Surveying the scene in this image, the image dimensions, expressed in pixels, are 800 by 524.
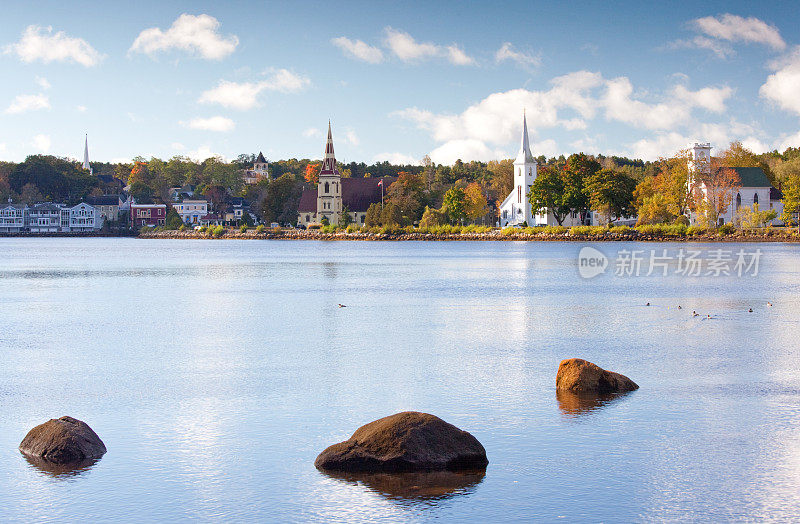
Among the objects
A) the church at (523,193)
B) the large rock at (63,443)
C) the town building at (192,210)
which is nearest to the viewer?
the large rock at (63,443)

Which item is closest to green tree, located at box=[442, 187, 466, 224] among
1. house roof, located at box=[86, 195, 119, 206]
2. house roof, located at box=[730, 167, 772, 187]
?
house roof, located at box=[730, 167, 772, 187]

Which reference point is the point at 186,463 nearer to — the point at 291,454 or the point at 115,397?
the point at 291,454

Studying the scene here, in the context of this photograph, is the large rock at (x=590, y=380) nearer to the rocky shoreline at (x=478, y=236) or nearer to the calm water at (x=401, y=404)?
the calm water at (x=401, y=404)

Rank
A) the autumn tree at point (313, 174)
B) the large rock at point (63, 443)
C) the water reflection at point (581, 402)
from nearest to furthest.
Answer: the large rock at point (63, 443), the water reflection at point (581, 402), the autumn tree at point (313, 174)

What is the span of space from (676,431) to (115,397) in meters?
10.4

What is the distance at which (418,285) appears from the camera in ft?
154

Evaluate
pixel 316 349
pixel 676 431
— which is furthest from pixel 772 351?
pixel 316 349

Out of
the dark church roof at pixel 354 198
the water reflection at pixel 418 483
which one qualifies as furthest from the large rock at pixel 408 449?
the dark church roof at pixel 354 198

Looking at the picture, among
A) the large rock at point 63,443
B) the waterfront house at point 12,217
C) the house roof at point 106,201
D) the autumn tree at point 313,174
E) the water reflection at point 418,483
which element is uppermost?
the autumn tree at point 313,174

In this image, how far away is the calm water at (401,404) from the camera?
35.5 feet

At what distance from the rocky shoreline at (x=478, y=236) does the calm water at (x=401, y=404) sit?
6891cm

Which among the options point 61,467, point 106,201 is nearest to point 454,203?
point 106,201

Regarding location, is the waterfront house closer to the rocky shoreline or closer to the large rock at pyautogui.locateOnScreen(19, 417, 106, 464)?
the rocky shoreline

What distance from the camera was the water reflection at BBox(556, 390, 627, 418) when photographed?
50.3 ft
